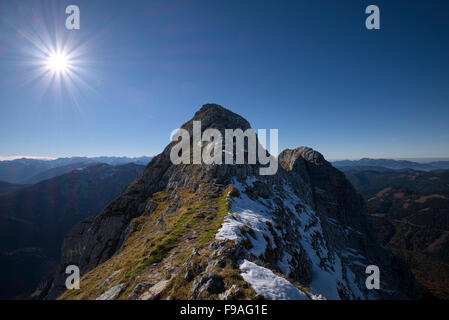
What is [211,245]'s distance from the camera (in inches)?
515

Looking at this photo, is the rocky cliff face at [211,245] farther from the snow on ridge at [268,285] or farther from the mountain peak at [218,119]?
the mountain peak at [218,119]

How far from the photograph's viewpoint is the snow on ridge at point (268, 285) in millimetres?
8906

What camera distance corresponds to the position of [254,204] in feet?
86.7

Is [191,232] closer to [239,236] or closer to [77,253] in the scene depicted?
[239,236]

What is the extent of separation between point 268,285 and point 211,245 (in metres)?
5.01

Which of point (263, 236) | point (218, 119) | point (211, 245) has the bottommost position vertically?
point (263, 236)

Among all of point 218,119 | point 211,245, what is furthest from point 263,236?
point 218,119

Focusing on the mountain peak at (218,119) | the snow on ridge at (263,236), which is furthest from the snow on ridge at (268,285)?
the mountain peak at (218,119)

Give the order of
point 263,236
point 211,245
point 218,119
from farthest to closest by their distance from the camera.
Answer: point 218,119
point 263,236
point 211,245

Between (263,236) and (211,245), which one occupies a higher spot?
(211,245)

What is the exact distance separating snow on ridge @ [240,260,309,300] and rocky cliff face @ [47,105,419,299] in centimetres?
6

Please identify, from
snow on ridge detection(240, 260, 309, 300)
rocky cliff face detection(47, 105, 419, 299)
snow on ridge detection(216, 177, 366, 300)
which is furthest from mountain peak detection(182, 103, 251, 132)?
snow on ridge detection(240, 260, 309, 300)

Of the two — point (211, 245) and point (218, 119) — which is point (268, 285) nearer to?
point (211, 245)

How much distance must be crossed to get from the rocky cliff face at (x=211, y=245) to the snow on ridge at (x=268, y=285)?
6 centimetres
